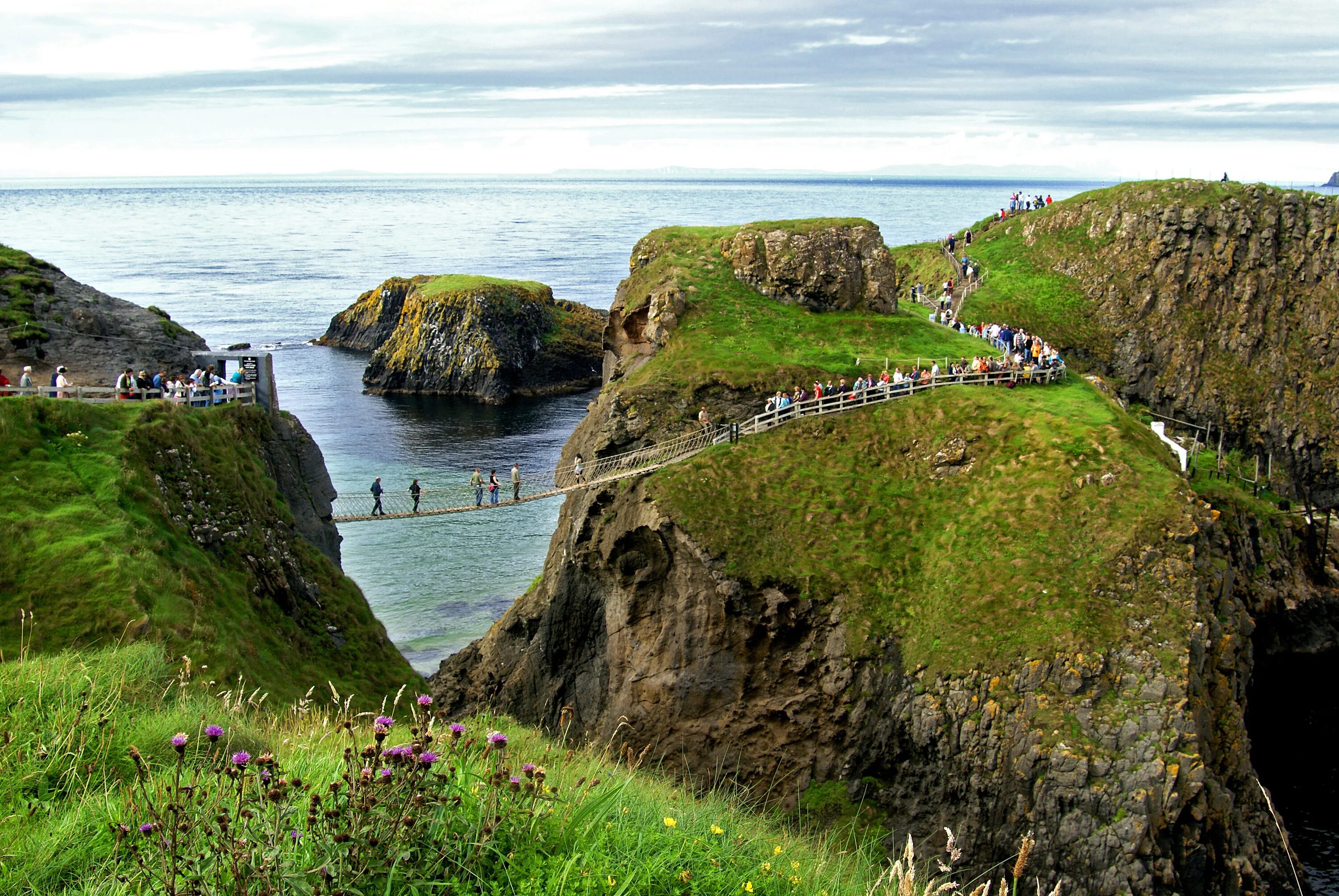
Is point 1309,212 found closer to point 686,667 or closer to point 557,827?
point 686,667

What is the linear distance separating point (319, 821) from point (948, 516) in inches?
1129

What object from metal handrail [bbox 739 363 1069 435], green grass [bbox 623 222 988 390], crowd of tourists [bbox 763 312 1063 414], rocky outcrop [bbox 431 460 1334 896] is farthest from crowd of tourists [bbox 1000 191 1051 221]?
rocky outcrop [bbox 431 460 1334 896]

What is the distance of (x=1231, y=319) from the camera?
6600 cm

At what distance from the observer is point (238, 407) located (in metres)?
33.0

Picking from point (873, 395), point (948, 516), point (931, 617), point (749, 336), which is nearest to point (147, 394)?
point (749, 336)

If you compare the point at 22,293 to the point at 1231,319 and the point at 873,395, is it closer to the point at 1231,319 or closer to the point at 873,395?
the point at 873,395

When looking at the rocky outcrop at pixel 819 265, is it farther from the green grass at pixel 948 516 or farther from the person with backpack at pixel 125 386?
→ the person with backpack at pixel 125 386

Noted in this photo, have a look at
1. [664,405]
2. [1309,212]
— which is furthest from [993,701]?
[1309,212]

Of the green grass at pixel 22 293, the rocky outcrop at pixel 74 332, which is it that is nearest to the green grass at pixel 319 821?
the rocky outcrop at pixel 74 332

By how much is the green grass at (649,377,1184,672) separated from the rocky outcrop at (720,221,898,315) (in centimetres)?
1087

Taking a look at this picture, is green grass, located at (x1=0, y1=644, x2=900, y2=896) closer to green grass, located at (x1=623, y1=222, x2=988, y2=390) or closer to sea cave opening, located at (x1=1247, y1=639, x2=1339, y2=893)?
green grass, located at (x1=623, y1=222, x2=988, y2=390)

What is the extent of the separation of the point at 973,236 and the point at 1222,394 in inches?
927

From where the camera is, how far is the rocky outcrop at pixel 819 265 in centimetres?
4775

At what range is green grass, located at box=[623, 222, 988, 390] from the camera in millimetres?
41062
